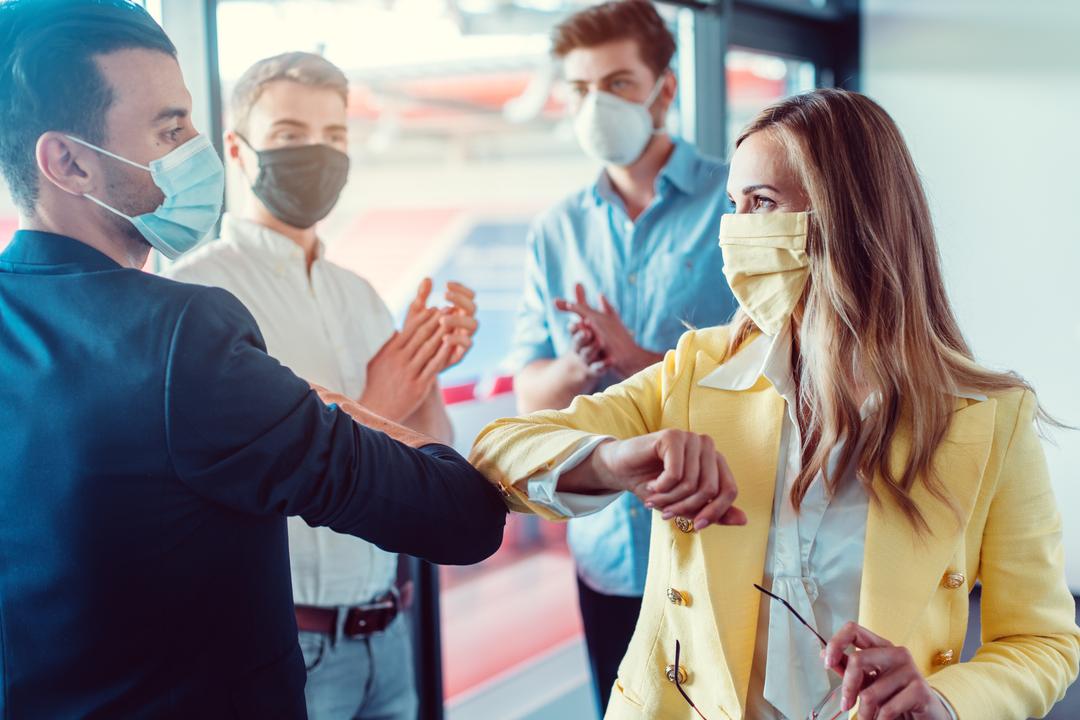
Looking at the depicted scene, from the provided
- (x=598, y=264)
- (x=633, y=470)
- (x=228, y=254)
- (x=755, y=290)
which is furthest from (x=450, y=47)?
→ (x=633, y=470)

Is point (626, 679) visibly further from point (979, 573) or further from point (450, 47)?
point (450, 47)

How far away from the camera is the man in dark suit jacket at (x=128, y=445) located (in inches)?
42.4

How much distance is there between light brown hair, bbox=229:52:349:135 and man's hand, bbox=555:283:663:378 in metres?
0.65

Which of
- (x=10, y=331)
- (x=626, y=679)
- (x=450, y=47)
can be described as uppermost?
(x=450, y=47)

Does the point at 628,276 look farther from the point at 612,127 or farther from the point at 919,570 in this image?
the point at 919,570

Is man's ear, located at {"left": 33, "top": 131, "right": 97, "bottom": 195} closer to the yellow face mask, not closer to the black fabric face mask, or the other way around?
the black fabric face mask

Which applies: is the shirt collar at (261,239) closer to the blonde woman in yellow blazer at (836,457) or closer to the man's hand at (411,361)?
the man's hand at (411,361)

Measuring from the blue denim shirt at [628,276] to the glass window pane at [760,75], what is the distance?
1.24 meters

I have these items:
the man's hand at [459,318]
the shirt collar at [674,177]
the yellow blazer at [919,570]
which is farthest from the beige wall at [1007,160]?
the yellow blazer at [919,570]

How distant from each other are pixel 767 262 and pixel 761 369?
15 cm

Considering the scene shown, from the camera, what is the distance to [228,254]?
71.6 inches

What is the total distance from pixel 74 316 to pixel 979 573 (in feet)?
3.87

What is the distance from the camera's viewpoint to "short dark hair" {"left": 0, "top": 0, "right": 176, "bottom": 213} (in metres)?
1.13

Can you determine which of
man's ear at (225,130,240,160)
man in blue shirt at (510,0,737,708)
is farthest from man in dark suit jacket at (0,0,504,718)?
man in blue shirt at (510,0,737,708)
